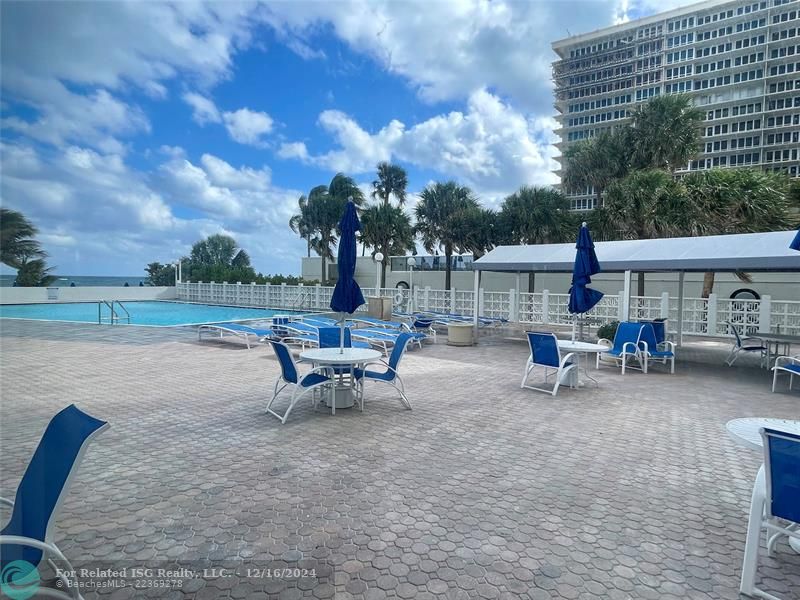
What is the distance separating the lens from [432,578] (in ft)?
7.71

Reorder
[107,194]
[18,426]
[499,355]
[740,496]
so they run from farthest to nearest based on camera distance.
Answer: [499,355] < [18,426] < [107,194] < [740,496]

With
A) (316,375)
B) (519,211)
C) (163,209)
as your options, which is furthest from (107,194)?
(519,211)

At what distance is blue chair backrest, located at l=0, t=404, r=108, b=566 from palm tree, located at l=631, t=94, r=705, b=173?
27337 mm

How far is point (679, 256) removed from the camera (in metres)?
9.15

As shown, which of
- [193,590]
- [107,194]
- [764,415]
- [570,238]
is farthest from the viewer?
[570,238]

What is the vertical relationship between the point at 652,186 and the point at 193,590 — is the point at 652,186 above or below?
above

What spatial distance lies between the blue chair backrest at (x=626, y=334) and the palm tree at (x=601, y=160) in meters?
18.4

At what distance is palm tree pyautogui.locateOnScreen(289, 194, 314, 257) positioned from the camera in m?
35.7

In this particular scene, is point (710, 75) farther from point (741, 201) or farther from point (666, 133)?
point (741, 201)

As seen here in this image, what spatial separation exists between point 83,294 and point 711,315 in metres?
33.1

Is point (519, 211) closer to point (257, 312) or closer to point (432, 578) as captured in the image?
point (257, 312)

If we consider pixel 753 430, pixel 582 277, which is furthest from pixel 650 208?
pixel 753 430

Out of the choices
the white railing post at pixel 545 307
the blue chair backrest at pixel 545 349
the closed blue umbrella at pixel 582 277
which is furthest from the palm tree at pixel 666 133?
the blue chair backrest at pixel 545 349

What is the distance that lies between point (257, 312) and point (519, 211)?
15504 mm
